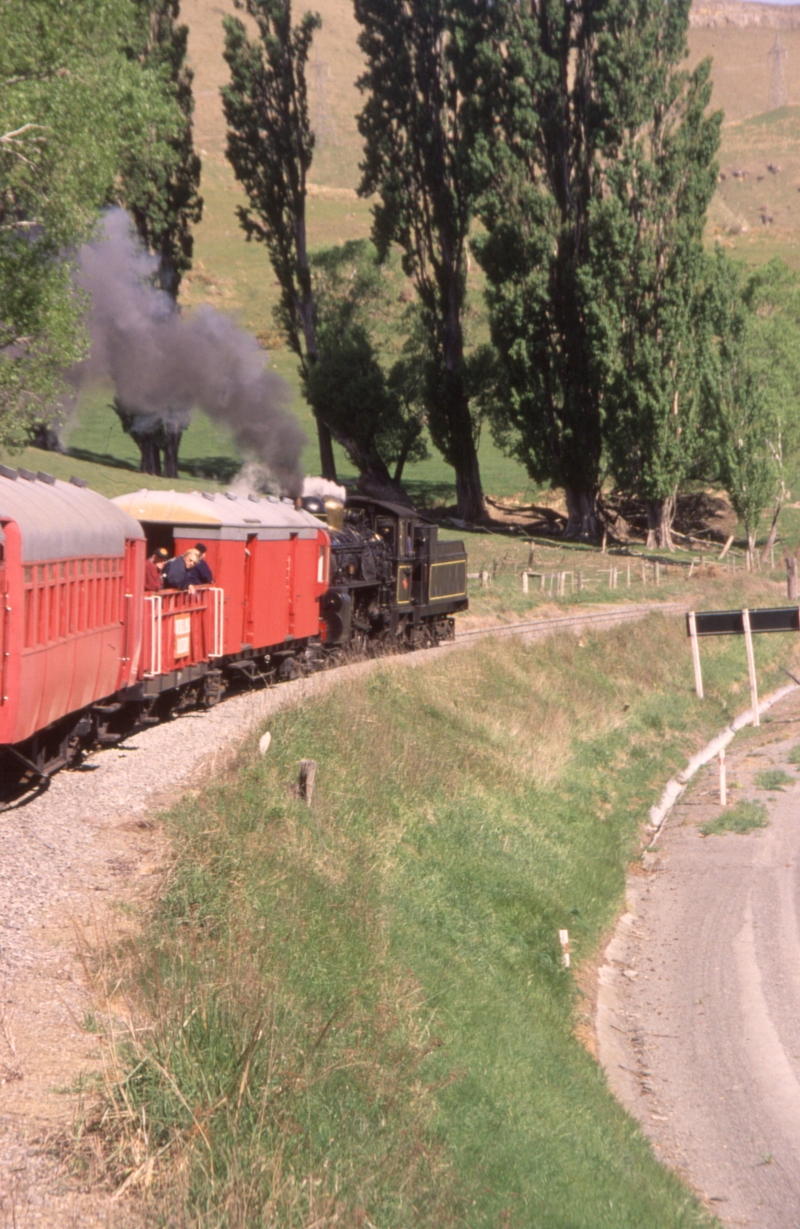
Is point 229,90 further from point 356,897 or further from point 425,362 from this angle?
point 356,897

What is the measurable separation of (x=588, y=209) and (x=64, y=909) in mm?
44251

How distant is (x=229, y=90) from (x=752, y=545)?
28.0 m

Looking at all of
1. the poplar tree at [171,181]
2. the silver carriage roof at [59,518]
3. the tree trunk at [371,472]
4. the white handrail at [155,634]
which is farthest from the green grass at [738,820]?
the tree trunk at [371,472]

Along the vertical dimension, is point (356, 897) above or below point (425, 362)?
below

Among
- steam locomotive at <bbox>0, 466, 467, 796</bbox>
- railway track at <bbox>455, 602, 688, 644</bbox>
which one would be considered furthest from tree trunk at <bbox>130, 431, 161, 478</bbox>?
steam locomotive at <bbox>0, 466, 467, 796</bbox>

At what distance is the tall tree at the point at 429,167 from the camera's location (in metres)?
49.0

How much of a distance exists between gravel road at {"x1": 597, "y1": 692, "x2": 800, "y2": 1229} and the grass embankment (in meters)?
0.77

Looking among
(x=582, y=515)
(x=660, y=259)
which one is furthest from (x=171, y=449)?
(x=660, y=259)

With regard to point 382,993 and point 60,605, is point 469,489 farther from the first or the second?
point 382,993

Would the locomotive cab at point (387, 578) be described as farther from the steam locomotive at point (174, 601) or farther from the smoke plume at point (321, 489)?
the smoke plume at point (321, 489)

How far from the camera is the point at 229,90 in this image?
46125mm

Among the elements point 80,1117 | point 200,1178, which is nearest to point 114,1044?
point 80,1117

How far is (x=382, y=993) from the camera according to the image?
1059 cm

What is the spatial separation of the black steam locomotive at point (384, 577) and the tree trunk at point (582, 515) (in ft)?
74.3
